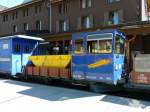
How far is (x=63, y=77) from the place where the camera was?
15.0 metres

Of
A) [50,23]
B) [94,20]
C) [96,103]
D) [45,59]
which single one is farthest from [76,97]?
[50,23]

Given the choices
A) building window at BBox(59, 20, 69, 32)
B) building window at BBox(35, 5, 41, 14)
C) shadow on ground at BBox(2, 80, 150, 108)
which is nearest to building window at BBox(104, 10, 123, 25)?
building window at BBox(59, 20, 69, 32)

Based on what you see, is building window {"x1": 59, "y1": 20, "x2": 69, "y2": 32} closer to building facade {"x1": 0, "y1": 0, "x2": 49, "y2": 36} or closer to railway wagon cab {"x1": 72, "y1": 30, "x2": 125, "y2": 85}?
building facade {"x1": 0, "y1": 0, "x2": 49, "y2": 36}

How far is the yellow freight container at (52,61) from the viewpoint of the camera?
1481cm

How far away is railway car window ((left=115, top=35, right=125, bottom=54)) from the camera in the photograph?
1239 cm

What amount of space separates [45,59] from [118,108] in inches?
292

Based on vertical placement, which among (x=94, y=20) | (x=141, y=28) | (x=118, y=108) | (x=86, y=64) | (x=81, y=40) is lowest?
(x=118, y=108)

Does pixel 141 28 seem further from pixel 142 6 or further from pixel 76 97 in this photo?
pixel 76 97


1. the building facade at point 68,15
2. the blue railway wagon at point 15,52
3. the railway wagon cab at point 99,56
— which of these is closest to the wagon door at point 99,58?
the railway wagon cab at point 99,56

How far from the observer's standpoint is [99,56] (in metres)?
12.4

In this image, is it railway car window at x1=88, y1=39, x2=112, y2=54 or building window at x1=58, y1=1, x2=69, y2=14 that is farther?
building window at x1=58, y1=1, x2=69, y2=14

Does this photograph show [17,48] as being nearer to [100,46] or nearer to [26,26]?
[100,46]

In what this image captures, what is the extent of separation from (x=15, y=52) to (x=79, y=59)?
22.4ft

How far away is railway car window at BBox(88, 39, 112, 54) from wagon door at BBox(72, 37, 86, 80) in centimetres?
45
